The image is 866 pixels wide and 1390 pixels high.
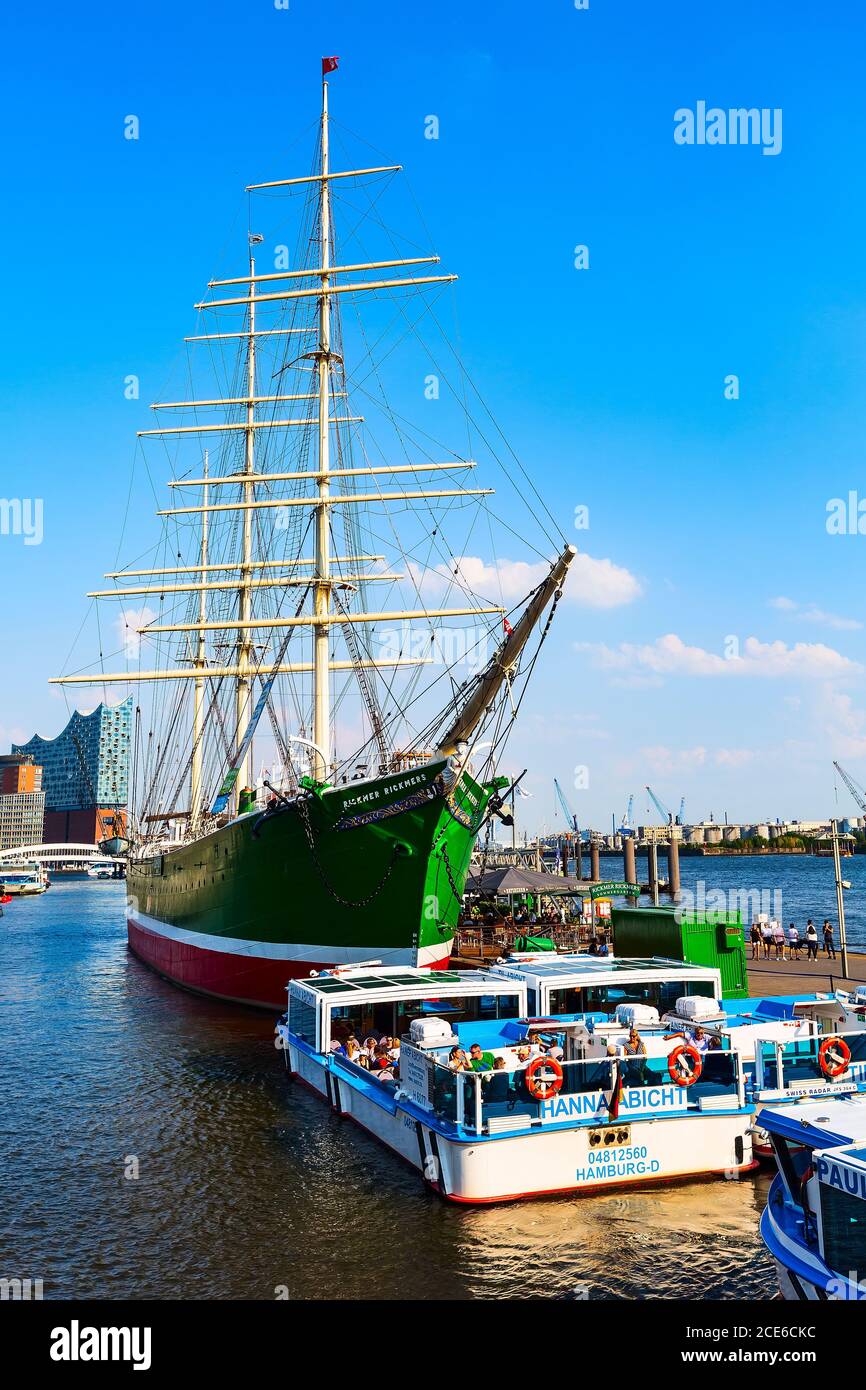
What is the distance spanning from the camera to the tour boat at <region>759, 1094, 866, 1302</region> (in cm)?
838

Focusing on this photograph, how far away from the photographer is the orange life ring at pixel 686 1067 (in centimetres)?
1530

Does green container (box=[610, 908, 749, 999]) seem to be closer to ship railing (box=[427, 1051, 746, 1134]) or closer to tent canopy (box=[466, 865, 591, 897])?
ship railing (box=[427, 1051, 746, 1134])

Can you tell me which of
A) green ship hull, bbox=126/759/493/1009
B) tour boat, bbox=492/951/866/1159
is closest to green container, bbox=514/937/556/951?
green ship hull, bbox=126/759/493/1009

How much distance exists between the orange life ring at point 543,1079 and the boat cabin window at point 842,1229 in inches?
245

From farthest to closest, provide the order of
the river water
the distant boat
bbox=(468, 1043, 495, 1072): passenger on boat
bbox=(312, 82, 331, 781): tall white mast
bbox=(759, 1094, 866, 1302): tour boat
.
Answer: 1. the distant boat
2. bbox=(312, 82, 331, 781): tall white mast
3. bbox=(468, 1043, 495, 1072): passenger on boat
4. the river water
5. bbox=(759, 1094, 866, 1302): tour boat

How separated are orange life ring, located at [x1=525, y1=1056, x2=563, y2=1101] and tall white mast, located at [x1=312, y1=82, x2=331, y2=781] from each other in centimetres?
1884

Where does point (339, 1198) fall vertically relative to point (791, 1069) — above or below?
below

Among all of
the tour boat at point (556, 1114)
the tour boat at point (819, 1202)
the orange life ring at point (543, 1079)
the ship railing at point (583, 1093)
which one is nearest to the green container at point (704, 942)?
the tour boat at point (556, 1114)

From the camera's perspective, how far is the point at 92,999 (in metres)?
38.2

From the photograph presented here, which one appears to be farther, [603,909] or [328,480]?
[603,909]
